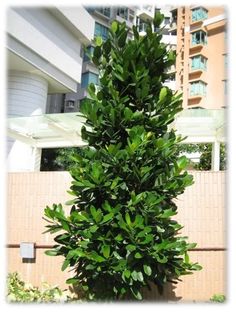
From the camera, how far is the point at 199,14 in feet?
89.8

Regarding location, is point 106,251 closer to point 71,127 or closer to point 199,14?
point 71,127

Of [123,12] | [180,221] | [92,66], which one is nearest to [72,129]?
[180,221]

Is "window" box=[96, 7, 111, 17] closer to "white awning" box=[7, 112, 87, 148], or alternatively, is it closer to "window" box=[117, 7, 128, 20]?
"window" box=[117, 7, 128, 20]

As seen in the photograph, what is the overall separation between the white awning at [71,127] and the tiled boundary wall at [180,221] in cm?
120

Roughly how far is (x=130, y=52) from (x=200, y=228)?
8.58 feet

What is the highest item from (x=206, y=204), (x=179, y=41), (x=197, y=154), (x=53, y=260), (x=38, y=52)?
(x=179, y=41)

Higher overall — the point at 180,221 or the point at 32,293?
the point at 180,221

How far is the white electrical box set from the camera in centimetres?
561

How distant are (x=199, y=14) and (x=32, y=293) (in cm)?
2637

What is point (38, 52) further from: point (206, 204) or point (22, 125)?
point (206, 204)

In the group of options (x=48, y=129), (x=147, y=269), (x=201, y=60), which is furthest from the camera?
(x=201, y=60)

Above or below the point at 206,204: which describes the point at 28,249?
below
